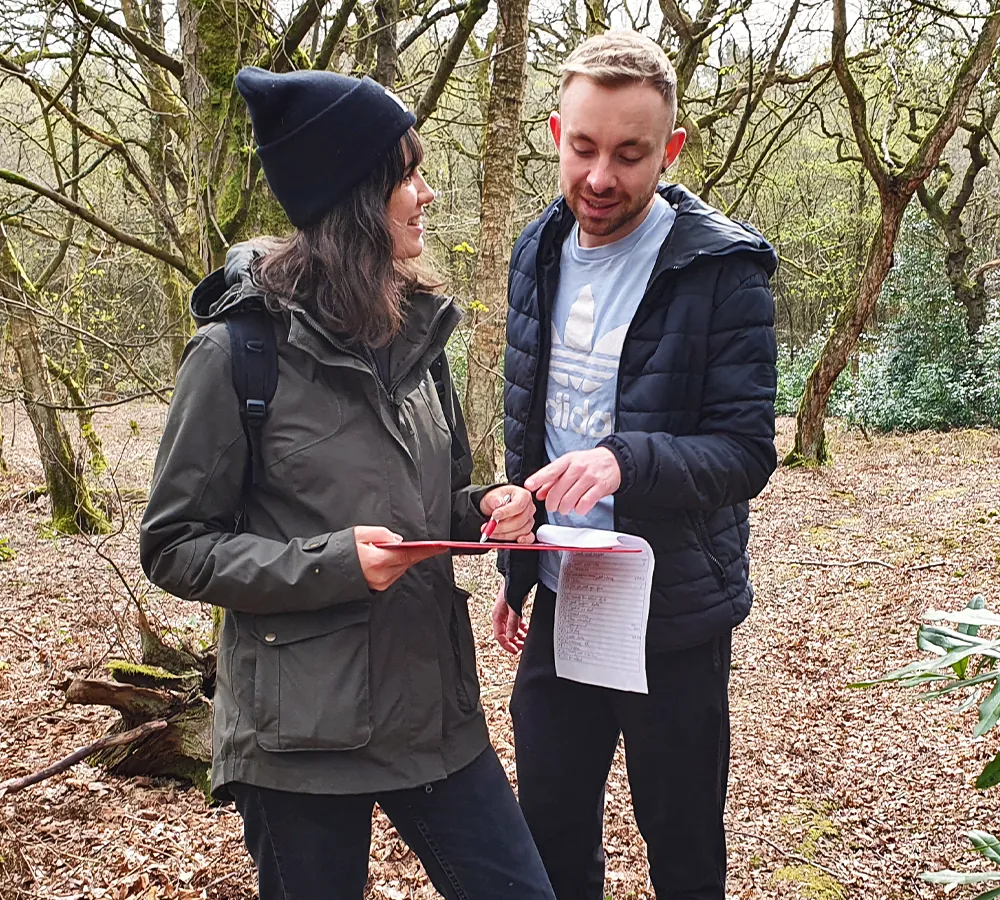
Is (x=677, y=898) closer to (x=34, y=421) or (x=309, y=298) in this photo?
(x=309, y=298)

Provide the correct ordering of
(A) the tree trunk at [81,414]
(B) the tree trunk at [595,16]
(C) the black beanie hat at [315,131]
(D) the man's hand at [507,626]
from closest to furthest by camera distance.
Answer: (C) the black beanie hat at [315,131] < (D) the man's hand at [507,626] < (A) the tree trunk at [81,414] < (B) the tree trunk at [595,16]

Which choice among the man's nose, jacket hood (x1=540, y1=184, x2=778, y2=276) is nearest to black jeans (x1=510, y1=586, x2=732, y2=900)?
jacket hood (x1=540, y1=184, x2=778, y2=276)

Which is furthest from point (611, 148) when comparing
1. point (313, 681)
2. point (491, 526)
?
point (313, 681)

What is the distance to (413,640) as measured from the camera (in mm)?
1740

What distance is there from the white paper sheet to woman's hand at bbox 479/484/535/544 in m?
0.05

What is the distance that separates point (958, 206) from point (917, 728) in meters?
12.5

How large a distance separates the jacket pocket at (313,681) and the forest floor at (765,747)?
1.13 m

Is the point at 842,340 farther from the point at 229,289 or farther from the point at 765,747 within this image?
the point at 229,289

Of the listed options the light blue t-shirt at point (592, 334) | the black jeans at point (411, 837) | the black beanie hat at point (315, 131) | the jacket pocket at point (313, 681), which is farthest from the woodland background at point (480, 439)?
the jacket pocket at point (313, 681)

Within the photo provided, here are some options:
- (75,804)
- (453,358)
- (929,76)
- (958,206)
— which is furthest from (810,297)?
(75,804)

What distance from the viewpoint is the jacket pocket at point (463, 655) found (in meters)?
1.83

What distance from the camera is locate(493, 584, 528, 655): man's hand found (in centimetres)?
244

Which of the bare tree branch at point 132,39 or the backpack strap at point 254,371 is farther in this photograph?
the bare tree branch at point 132,39

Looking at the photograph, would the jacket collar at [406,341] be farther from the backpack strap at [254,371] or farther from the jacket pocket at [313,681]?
the jacket pocket at [313,681]
